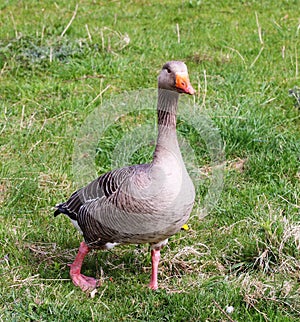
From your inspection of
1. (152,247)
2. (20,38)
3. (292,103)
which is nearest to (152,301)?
(152,247)

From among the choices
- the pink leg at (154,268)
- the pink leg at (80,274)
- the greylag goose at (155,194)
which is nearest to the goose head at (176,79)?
the greylag goose at (155,194)

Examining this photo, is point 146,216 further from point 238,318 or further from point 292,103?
point 292,103

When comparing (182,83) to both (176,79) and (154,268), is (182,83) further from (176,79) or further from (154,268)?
(154,268)

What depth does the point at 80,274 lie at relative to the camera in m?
4.30

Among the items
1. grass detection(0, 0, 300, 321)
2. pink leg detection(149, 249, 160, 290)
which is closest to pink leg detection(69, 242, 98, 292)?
grass detection(0, 0, 300, 321)

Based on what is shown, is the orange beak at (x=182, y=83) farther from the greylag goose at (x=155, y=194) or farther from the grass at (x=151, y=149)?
the grass at (x=151, y=149)

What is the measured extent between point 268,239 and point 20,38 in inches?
191

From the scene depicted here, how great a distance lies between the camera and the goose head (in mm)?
3668

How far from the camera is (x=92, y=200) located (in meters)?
4.14

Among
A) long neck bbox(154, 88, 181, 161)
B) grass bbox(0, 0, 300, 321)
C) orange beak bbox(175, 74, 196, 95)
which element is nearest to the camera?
orange beak bbox(175, 74, 196, 95)

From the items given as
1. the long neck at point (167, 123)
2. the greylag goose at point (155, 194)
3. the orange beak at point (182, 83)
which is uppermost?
the orange beak at point (182, 83)

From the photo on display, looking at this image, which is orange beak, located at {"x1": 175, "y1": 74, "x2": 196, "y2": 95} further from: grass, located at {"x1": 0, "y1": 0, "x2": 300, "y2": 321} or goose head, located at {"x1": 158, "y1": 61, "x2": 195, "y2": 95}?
grass, located at {"x1": 0, "y1": 0, "x2": 300, "y2": 321}

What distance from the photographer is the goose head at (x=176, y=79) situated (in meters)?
3.67

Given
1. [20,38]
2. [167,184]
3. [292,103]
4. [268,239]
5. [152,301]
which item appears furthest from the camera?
[20,38]
